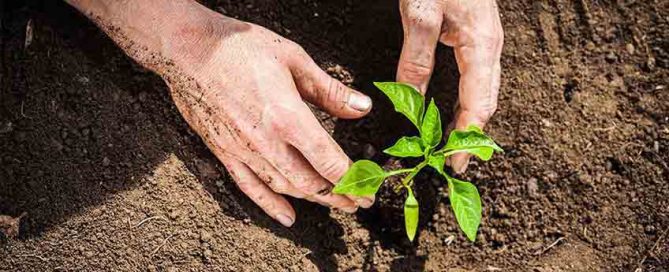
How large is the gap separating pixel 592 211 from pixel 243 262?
1.04 metres

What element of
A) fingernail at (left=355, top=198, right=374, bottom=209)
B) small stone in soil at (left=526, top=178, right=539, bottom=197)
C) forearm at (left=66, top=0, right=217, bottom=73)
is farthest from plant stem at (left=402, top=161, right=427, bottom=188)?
forearm at (left=66, top=0, right=217, bottom=73)

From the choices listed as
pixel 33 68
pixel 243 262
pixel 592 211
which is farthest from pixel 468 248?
pixel 33 68

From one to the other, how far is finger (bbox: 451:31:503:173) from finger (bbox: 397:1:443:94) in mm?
101

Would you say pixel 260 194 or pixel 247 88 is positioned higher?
pixel 247 88

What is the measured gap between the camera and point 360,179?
1.69m

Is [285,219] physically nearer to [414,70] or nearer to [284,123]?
[284,123]

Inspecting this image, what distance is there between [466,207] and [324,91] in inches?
19.5

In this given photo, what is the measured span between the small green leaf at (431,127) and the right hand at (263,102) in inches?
8.8

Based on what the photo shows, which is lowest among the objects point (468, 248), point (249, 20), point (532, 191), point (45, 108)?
point (468, 248)

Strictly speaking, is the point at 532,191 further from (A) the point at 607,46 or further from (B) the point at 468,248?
(A) the point at 607,46

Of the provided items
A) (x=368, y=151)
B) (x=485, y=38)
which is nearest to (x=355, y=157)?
(x=368, y=151)

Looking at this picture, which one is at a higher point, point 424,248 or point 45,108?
point 45,108

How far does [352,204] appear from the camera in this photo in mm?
1975

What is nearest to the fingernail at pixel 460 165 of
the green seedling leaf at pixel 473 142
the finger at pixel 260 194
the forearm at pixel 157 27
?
the green seedling leaf at pixel 473 142
